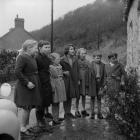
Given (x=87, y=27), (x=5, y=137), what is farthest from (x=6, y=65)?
(x=87, y=27)

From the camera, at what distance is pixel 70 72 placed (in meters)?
8.23

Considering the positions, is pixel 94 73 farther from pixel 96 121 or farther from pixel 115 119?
pixel 115 119

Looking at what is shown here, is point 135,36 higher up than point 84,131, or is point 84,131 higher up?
point 135,36

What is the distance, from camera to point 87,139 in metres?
6.43

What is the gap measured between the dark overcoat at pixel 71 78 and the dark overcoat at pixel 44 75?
81cm

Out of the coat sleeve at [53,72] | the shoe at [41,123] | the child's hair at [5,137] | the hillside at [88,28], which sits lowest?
the shoe at [41,123]

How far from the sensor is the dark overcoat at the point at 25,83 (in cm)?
659

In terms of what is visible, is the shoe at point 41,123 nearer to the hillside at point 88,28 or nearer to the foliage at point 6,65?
the foliage at point 6,65

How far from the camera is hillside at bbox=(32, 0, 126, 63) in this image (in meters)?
72.5

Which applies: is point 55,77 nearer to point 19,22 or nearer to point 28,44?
point 28,44

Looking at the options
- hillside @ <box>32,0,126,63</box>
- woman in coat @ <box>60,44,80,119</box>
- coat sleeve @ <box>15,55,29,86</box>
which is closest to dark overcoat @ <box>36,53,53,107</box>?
coat sleeve @ <box>15,55,29,86</box>

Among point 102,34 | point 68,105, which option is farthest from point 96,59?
point 102,34

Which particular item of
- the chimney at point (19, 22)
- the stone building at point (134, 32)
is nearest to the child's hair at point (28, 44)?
the stone building at point (134, 32)

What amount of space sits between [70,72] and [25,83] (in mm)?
1930
